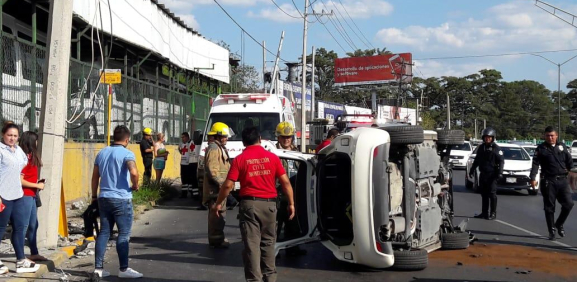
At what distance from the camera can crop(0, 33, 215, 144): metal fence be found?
11250 mm

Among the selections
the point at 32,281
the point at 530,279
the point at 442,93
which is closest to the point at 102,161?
the point at 32,281

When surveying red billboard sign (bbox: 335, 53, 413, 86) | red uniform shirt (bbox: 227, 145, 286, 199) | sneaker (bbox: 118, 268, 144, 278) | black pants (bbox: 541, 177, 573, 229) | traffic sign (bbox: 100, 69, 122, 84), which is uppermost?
red billboard sign (bbox: 335, 53, 413, 86)

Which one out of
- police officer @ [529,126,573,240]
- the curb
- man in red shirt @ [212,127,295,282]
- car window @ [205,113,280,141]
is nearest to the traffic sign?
car window @ [205,113,280,141]

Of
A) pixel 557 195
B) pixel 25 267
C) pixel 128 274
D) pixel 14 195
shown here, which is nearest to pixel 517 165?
pixel 557 195

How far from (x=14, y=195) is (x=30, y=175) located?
547mm

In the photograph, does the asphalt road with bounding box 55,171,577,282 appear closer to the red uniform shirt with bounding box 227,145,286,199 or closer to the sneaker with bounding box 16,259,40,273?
the sneaker with bounding box 16,259,40,273

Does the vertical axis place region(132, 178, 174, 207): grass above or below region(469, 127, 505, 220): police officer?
below

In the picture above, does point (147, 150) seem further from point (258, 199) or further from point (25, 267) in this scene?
point (258, 199)

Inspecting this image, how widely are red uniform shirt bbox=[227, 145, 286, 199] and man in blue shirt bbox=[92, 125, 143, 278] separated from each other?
1319mm

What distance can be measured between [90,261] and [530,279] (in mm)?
5474

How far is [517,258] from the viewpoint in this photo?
348 inches

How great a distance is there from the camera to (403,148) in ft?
25.4

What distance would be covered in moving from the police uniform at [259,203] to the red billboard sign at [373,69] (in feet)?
189

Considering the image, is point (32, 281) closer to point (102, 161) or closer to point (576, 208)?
point (102, 161)
